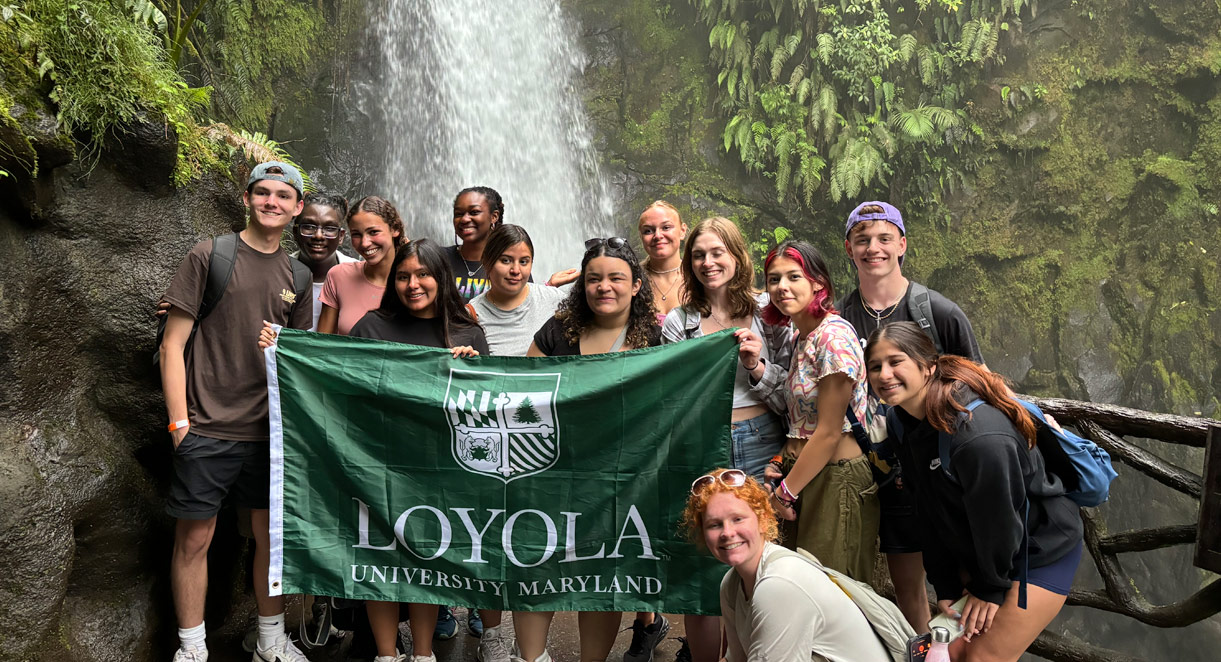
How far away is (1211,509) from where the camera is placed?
3295 millimetres

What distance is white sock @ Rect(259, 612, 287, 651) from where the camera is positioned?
3586 millimetres

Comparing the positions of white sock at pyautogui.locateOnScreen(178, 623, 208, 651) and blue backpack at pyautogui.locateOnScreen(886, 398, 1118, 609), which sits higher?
blue backpack at pyautogui.locateOnScreen(886, 398, 1118, 609)

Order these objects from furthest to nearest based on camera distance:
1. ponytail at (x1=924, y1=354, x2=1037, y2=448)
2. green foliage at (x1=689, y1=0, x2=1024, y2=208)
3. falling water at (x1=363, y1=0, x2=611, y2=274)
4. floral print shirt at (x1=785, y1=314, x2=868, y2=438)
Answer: green foliage at (x1=689, y1=0, x2=1024, y2=208) < falling water at (x1=363, y1=0, x2=611, y2=274) < floral print shirt at (x1=785, y1=314, x2=868, y2=438) < ponytail at (x1=924, y1=354, x2=1037, y2=448)

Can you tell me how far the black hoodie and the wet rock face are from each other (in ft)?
11.1

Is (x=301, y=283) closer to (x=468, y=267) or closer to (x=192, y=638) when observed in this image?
(x=468, y=267)

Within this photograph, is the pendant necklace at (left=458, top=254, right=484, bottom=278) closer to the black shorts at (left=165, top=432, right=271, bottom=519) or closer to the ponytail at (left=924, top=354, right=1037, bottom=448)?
the black shorts at (left=165, top=432, right=271, bottom=519)

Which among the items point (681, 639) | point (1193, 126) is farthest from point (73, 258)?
point (1193, 126)

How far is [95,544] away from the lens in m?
3.69

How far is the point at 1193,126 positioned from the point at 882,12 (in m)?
4.61

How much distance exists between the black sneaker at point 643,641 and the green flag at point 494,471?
27.5 inches

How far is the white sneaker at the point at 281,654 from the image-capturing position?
11.8ft

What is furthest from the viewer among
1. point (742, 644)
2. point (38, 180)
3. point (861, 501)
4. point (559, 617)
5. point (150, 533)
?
point (559, 617)

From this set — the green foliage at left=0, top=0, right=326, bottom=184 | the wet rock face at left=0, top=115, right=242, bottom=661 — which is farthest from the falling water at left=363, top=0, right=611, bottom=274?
the wet rock face at left=0, top=115, right=242, bottom=661

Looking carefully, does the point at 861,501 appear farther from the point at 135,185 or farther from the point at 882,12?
the point at 882,12
